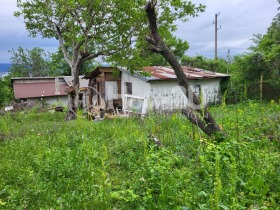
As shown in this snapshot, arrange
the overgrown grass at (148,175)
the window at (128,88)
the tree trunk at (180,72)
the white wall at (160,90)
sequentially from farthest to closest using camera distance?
the window at (128,88) → the white wall at (160,90) → the tree trunk at (180,72) → the overgrown grass at (148,175)

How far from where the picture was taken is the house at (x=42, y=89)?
91.7ft

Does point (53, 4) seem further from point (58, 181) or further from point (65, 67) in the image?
point (65, 67)

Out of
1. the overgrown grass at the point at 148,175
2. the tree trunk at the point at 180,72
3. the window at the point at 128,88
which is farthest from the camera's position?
the window at the point at 128,88

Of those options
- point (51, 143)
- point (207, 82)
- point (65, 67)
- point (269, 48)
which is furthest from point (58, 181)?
point (65, 67)

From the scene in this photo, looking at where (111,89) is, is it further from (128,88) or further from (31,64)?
(31,64)

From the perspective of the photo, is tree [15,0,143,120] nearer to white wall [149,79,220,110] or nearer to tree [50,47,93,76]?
white wall [149,79,220,110]

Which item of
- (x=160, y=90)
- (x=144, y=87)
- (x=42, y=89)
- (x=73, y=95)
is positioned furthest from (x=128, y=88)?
(x=42, y=89)

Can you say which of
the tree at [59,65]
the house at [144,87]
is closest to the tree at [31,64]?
the tree at [59,65]

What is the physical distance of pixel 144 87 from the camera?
15.9m

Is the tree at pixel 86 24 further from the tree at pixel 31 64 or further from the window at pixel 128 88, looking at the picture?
the tree at pixel 31 64

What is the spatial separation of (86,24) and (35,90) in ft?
60.1

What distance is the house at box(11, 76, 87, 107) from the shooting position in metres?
28.0

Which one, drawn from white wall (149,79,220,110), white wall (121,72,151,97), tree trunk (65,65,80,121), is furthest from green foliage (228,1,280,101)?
tree trunk (65,65,80,121)

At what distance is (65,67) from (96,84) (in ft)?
60.7
